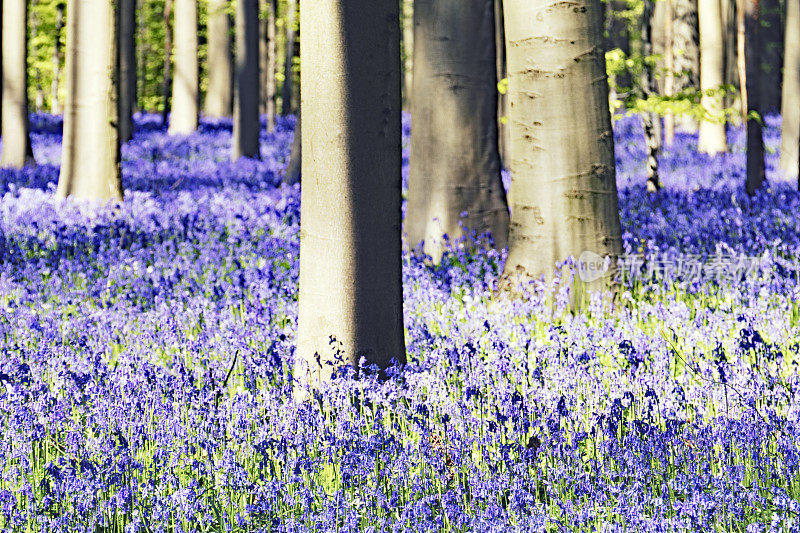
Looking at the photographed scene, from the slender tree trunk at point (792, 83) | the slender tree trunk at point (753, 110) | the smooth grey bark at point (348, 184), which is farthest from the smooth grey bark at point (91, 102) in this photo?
the slender tree trunk at point (792, 83)

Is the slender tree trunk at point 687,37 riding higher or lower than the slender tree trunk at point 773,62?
lower

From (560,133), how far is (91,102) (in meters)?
6.28

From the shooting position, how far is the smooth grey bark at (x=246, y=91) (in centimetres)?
→ 1741

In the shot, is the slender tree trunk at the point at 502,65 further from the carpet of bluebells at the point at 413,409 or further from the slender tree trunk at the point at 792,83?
the carpet of bluebells at the point at 413,409

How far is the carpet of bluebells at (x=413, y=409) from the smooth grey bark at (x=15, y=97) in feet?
26.0

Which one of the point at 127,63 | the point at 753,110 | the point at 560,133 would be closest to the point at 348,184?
the point at 560,133

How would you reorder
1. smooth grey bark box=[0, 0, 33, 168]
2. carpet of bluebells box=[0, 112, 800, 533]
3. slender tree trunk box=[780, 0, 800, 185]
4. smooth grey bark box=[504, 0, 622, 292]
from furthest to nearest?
smooth grey bark box=[0, 0, 33, 168] < slender tree trunk box=[780, 0, 800, 185] < smooth grey bark box=[504, 0, 622, 292] < carpet of bluebells box=[0, 112, 800, 533]

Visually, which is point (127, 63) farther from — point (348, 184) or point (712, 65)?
point (348, 184)

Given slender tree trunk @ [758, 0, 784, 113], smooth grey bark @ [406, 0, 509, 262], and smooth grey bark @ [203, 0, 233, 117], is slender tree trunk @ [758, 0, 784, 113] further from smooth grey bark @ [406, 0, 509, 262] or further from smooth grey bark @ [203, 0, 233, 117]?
smooth grey bark @ [406, 0, 509, 262]

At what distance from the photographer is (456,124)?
27.4 ft

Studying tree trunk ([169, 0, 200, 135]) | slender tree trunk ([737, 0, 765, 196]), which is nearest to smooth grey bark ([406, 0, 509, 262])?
slender tree trunk ([737, 0, 765, 196])

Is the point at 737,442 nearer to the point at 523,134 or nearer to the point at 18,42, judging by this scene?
the point at 523,134

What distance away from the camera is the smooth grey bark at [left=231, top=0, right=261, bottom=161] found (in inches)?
685

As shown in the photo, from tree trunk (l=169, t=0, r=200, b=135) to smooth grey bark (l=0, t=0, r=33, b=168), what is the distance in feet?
26.7
